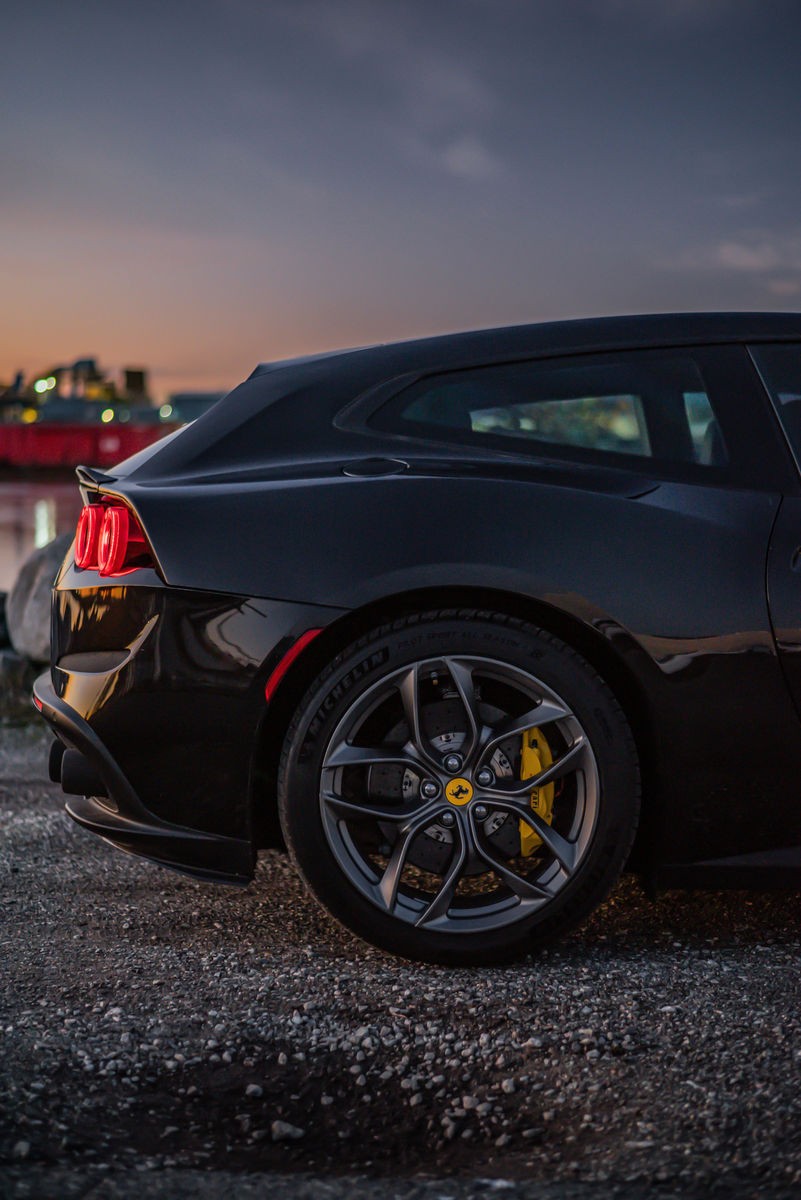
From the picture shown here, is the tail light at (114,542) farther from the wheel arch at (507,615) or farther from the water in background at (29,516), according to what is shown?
the water in background at (29,516)

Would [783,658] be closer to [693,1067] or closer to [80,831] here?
[693,1067]

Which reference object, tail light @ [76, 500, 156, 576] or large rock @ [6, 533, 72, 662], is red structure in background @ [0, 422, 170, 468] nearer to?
large rock @ [6, 533, 72, 662]

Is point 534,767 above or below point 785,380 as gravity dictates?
below

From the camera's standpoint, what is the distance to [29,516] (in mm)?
18484

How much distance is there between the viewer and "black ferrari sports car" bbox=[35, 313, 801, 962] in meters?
2.88

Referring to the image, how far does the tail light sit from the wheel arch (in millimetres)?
466

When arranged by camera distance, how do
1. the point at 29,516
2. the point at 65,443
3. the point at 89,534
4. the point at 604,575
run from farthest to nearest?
1. the point at 65,443
2. the point at 29,516
3. the point at 89,534
4. the point at 604,575

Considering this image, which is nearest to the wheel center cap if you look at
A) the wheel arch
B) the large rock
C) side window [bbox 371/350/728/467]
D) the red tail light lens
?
the wheel arch

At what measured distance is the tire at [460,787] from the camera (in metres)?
2.88

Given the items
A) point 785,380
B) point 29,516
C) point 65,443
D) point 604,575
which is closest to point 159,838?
point 604,575

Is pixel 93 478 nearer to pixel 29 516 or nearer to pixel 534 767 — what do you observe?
pixel 534 767

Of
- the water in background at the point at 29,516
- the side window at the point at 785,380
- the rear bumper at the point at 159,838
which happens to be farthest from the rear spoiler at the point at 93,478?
the water in background at the point at 29,516

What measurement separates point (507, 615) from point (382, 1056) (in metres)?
1.04

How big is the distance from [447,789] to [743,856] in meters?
0.74
